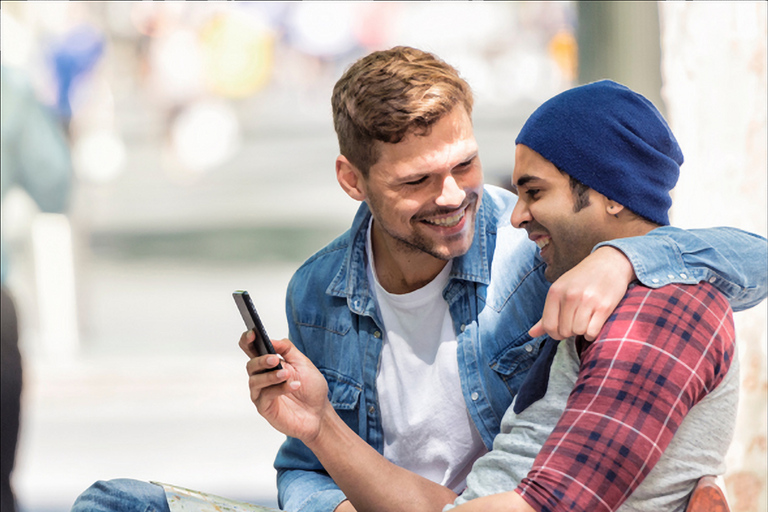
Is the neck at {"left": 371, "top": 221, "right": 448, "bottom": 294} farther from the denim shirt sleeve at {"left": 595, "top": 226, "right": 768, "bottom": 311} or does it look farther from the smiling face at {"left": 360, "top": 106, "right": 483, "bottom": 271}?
the denim shirt sleeve at {"left": 595, "top": 226, "right": 768, "bottom": 311}

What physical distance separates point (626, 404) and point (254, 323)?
778mm

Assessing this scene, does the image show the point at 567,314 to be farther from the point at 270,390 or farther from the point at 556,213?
the point at 270,390

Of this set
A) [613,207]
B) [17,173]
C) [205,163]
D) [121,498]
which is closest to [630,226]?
[613,207]

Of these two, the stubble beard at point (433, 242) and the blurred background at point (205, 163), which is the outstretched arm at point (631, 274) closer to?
the stubble beard at point (433, 242)

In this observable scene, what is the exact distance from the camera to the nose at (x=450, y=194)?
5.85ft

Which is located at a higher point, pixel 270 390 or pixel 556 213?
pixel 556 213

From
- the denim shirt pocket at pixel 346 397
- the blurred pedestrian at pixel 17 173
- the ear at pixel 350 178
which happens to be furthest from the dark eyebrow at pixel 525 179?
the blurred pedestrian at pixel 17 173

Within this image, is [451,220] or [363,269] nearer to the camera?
[451,220]

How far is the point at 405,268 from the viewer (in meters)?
1.94

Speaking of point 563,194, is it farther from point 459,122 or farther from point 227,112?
point 227,112

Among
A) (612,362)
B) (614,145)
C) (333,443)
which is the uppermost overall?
(614,145)

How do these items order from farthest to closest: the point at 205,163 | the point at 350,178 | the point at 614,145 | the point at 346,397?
1. the point at 205,163
2. the point at 350,178
3. the point at 346,397
4. the point at 614,145

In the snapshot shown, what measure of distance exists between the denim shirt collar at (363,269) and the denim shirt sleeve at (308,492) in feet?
1.32

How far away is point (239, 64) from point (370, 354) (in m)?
4.41
